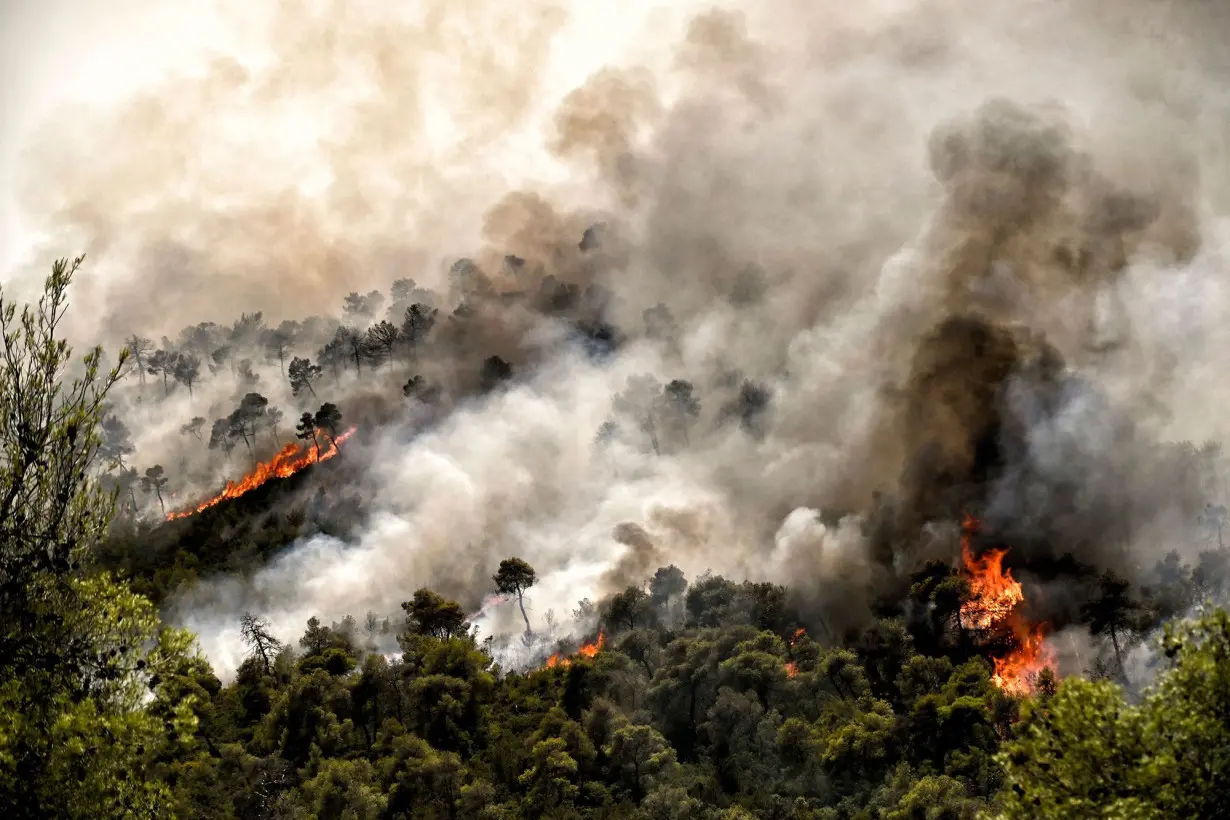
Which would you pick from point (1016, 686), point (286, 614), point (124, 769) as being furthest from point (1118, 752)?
point (286, 614)

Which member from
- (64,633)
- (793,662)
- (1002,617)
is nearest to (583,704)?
(793,662)

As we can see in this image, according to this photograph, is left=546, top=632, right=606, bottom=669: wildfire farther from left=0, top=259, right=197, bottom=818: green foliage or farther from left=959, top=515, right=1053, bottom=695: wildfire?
left=0, top=259, right=197, bottom=818: green foliage

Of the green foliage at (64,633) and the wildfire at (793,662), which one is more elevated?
the wildfire at (793,662)

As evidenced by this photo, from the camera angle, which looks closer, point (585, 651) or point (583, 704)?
point (583, 704)

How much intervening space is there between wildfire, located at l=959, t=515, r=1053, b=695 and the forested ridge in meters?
2.71

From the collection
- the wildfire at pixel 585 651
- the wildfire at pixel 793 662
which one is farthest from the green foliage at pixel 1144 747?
the wildfire at pixel 585 651

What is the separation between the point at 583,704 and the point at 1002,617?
60.8m

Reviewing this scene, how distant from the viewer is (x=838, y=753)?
94062 mm

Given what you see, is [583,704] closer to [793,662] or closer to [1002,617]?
[793,662]

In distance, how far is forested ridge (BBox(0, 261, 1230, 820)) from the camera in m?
26.8

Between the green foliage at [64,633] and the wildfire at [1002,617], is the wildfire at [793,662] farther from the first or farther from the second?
the green foliage at [64,633]

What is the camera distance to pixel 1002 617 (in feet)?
406

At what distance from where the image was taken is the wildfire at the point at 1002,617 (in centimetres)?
11638

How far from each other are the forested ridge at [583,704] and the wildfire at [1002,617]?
→ 271cm
